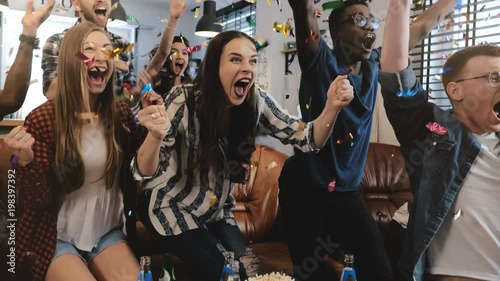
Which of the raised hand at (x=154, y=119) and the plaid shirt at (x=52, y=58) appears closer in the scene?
the raised hand at (x=154, y=119)

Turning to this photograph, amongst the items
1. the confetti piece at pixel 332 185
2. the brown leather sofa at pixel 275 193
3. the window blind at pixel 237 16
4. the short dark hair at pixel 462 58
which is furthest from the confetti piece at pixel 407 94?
the brown leather sofa at pixel 275 193

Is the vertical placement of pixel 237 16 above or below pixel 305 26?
above

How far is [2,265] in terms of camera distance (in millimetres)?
1508

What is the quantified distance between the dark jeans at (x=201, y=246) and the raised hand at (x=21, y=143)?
0.37 m

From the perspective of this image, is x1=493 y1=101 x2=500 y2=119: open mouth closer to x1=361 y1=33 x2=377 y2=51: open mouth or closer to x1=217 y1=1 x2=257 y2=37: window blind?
x1=361 y1=33 x2=377 y2=51: open mouth

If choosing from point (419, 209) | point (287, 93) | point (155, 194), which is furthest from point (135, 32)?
point (419, 209)

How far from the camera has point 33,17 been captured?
133cm

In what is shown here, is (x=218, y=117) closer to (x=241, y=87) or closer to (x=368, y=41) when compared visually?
(x=241, y=87)

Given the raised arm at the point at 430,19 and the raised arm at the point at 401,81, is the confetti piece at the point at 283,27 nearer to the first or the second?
the raised arm at the point at 430,19

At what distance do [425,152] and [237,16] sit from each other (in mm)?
1557

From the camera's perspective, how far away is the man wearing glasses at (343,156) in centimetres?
141

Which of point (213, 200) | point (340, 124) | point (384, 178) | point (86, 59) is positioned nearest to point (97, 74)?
point (86, 59)

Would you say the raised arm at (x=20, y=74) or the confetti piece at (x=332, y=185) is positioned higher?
the raised arm at (x=20, y=74)

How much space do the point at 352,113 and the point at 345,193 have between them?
26 cm
